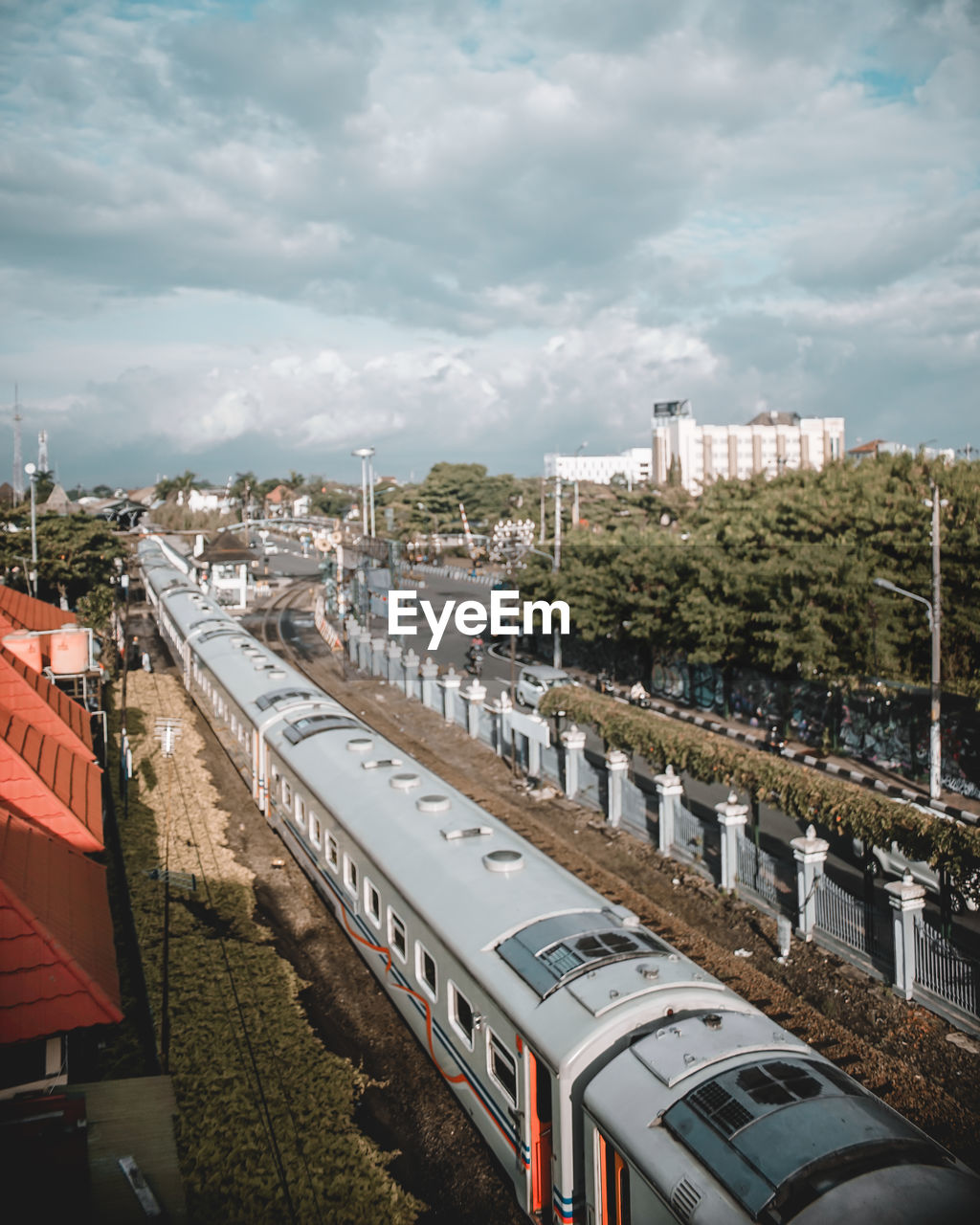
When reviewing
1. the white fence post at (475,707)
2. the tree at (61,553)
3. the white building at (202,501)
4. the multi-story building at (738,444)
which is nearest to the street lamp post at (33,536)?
the tree at (61,553)

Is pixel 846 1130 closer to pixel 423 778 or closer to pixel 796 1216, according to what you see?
pixel 796 1216

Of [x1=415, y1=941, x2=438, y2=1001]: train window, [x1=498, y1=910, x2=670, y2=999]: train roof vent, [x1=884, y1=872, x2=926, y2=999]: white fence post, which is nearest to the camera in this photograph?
[x1=498, y1=910, x2=670, y2=999]: train roof vent

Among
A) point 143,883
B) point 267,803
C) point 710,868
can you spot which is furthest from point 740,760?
point 143,883

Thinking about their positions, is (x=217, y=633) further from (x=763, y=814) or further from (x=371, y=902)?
(x=371, y=902)

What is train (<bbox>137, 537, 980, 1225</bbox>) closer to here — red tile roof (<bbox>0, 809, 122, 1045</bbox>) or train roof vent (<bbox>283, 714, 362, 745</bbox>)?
train roof vent (<bbox>283, 714, 362, 745</bbox>)

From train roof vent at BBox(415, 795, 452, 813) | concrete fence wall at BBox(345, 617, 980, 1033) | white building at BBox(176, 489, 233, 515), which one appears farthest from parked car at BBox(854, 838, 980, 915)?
white building at BBox(176, 489, 233, 515)

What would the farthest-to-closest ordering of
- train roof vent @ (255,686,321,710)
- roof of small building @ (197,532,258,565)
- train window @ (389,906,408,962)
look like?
1. roof of small building @ (197,532,258,565)
2. train roof vent @ (255,686,321,710)
3. train window @ (389,906,408,962)

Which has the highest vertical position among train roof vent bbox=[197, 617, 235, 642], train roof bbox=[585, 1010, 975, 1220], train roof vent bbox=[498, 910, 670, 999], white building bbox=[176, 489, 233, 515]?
white building bbox=[176, 489, 233, 515]
